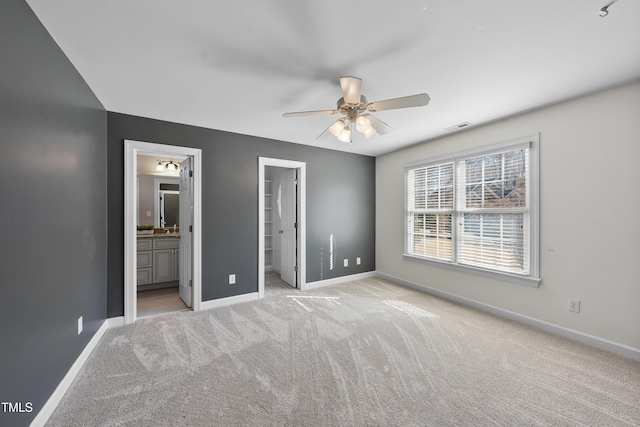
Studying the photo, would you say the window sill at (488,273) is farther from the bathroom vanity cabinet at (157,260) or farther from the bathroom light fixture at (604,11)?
the bathroom vanity cabinet at (157,260)

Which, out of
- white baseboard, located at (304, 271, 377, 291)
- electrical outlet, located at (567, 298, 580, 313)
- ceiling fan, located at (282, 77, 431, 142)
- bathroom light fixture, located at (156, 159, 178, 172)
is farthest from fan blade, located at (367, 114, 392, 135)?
bathroom light fixture, located at (156, 159, 178, 172)

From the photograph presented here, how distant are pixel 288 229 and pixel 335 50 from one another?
3193 millimetres

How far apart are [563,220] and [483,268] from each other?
101cm

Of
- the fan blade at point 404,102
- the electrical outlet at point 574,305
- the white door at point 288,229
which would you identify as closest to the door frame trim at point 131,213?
the white door at point 288,229

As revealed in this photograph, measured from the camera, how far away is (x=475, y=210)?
133 inches

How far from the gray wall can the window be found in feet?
13.7

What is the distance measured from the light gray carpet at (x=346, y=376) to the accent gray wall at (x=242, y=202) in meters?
0.73

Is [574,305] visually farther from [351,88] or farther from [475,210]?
[351,88]

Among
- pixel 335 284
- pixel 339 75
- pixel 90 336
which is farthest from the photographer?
pixel 335 284

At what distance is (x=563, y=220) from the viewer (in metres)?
2.61

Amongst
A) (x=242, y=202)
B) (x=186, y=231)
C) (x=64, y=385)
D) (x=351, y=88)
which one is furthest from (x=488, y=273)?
(x=64, y=385)

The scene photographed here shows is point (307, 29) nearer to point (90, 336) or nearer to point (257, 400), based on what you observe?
point (257, 400)

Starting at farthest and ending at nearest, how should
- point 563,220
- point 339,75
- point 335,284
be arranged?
point 335,284
point 563,220
point 339,75

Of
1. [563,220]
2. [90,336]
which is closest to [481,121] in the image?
[563,220]
